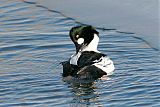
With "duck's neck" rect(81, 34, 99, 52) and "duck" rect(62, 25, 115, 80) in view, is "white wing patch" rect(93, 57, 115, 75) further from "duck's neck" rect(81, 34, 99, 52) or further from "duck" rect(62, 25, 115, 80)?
"duck's neck" rect(81, 34, 99, 52)

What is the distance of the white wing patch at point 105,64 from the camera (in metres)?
10.8

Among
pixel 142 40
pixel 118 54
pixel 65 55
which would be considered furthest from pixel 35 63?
pixel 142 40

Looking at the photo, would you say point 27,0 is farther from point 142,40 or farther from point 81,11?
point 142,40

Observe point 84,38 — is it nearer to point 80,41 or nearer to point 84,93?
point 80,41

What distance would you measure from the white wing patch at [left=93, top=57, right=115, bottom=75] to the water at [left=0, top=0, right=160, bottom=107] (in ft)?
0.43

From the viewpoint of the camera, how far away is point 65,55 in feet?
38.9

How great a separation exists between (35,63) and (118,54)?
4.80ft

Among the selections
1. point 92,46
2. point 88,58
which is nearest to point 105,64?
point 88,58

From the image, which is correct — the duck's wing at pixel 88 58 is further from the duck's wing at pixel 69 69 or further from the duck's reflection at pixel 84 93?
the duck's reflection at pixel 84 93

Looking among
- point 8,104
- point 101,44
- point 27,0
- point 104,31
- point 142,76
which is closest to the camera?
point 8,104

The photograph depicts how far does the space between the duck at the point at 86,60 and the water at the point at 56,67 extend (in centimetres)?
15

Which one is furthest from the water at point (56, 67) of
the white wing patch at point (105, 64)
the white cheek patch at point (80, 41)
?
the white cheek patch at point (80, 41)

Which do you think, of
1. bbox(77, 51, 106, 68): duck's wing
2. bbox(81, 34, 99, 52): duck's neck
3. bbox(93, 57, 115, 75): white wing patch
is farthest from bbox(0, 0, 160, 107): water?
bbox(81, 34, 99, 52): duck's neck

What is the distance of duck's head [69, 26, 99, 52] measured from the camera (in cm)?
1096
